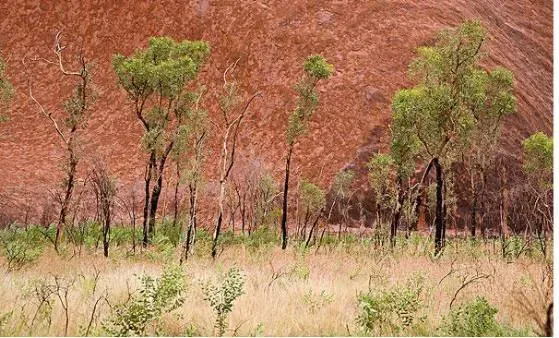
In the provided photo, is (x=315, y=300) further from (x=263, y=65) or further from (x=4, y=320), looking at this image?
(x=263, y=65)

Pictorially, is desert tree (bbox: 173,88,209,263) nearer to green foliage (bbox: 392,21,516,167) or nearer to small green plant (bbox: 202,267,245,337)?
small green plant (bbox: 202,267,245,337)

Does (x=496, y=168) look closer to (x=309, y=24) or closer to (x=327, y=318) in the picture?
(x=309, y=24)

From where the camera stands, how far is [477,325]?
6648 mm

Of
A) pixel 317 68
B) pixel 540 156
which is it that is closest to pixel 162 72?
pixel 317 68

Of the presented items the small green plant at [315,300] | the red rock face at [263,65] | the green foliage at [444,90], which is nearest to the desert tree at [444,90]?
the green foliage at [444,90]

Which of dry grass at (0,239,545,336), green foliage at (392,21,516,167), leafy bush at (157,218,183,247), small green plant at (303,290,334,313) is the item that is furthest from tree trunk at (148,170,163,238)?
small green plant at (303,290,334,313)

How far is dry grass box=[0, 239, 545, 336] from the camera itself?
278 inches

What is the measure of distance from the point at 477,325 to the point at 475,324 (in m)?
0.03

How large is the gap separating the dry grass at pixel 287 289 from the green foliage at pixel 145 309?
18 centimetres

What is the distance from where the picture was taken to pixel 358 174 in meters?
33.5

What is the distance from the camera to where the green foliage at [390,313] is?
23.1ft

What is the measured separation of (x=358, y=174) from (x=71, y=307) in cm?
2681

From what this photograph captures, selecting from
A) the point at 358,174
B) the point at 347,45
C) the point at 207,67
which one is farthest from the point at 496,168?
the point at 207,67

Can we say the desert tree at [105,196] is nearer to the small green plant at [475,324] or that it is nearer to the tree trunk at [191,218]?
the tree trunk at [191,218]
